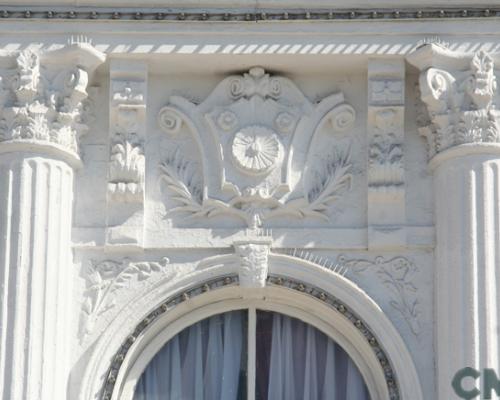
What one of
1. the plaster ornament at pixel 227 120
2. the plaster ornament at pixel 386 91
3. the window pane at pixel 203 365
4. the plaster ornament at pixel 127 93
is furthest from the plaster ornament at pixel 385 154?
the plaster ornament at pixel 127 93

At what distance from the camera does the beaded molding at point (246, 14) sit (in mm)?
19047

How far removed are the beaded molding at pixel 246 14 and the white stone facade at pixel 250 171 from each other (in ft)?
0.06

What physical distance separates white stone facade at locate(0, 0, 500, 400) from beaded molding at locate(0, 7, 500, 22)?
2 cm

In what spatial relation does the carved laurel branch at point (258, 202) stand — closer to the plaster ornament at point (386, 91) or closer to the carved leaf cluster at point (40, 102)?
the plaster ornament at point (386, 91)

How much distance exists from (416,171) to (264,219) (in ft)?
5.15

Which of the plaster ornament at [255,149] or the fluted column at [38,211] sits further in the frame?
the plaster ornament at [255,149]

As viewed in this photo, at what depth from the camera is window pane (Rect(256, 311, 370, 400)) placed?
747 inches

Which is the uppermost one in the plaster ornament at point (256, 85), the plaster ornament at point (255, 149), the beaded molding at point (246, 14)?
the beaded molding at point (246, 14)

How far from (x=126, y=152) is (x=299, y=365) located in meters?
2.69

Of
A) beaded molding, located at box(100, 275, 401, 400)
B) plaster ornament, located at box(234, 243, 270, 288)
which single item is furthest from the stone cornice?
beaded molding, located at box(100, 275, 401, 400)

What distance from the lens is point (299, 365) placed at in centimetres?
1909

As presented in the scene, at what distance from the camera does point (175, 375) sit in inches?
750

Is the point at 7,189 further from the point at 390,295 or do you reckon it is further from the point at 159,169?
the point at 390,295

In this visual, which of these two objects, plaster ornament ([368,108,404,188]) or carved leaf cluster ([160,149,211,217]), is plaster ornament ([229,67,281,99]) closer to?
carved leaf cluster ([160,149,211,217])
